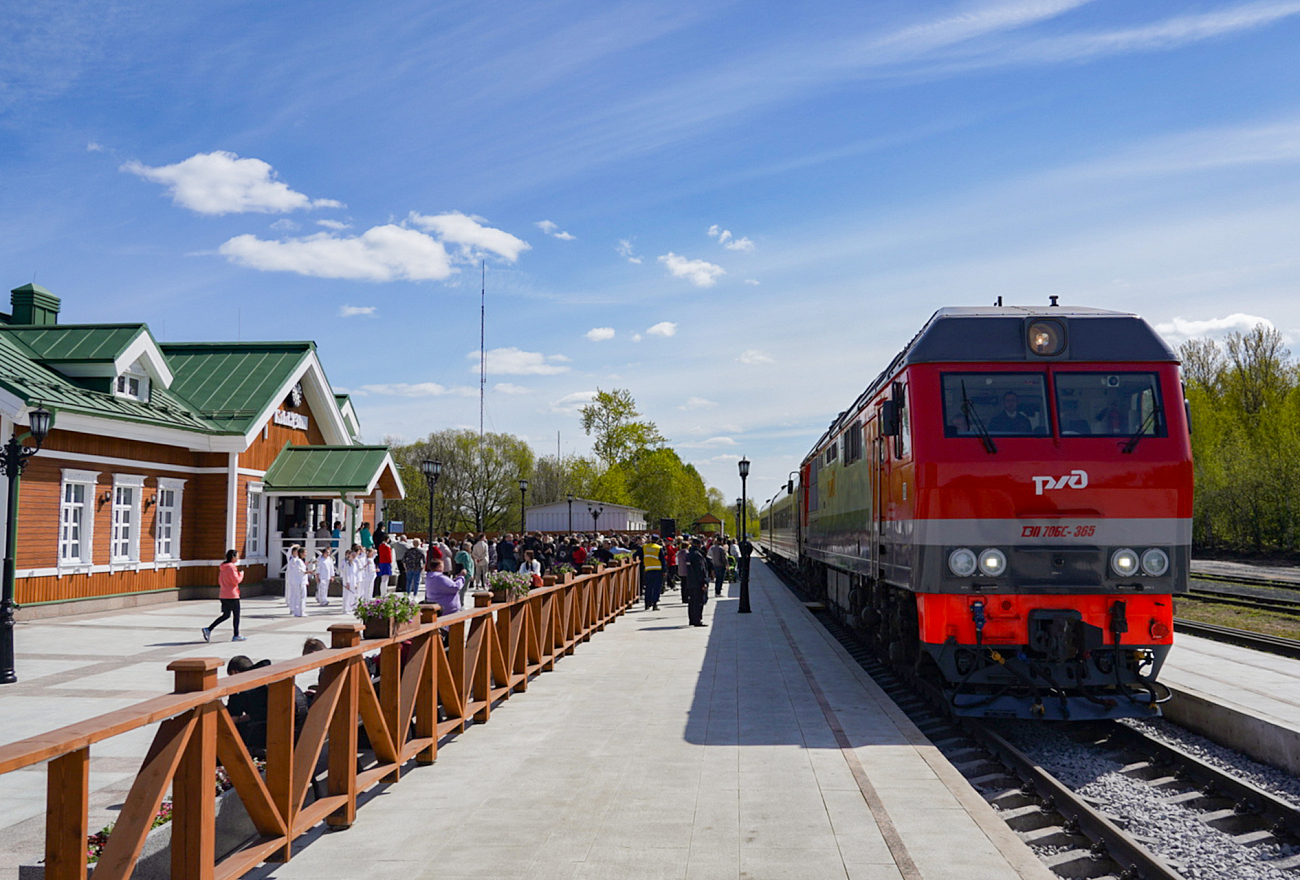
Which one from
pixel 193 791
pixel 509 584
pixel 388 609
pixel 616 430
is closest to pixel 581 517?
pixel 616 430

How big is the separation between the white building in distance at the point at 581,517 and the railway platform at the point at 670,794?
180 feet

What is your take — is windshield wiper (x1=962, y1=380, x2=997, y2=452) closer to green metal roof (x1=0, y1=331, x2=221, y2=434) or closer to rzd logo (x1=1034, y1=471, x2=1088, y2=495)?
rzd logo (x1=1034, y1=471, x2=1088, y2=495)

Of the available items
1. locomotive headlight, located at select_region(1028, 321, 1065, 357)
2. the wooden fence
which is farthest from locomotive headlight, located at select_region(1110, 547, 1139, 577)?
the wooden fence

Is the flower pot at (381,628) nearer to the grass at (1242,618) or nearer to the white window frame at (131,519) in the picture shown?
the grass at (1242,618)

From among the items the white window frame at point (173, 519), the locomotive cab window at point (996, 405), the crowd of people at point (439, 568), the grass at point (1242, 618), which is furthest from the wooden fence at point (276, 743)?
the white window frame at point (173, 519)

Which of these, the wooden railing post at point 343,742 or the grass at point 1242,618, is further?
the grass at point 1242,618

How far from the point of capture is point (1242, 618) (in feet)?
66.4

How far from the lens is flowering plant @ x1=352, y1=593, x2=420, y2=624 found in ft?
22.3

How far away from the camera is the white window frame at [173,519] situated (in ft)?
74.8

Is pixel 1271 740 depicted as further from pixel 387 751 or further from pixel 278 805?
pixel 278 805

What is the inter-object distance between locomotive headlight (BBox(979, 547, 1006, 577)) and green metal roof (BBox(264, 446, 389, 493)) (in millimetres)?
21019

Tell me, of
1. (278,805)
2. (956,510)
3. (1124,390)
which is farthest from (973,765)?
(278,805)

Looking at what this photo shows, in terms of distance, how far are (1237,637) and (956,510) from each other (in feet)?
32.4

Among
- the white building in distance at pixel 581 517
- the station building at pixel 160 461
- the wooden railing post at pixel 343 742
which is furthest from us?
the white building in distance at pixel 581 517
